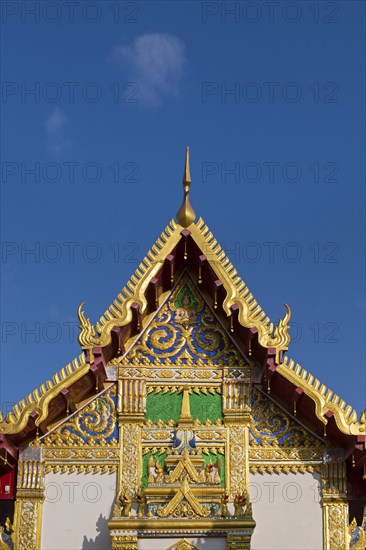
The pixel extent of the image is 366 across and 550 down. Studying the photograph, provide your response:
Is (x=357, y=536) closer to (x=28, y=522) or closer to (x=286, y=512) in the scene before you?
(x=286, y=512)

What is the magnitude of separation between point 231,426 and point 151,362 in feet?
4.75

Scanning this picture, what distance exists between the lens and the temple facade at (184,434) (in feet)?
46.3

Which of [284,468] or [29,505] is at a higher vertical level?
[284,468]

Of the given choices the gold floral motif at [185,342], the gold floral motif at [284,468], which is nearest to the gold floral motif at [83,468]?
the gold floral motif at [185,342]

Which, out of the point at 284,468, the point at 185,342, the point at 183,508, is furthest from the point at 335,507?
the point at 185,342

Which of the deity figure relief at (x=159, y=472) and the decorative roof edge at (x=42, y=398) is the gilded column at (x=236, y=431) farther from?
the decorative roof edge at (x=42, y=398)

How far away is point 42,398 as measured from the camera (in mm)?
14258

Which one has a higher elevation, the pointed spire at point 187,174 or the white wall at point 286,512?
the pointed spire at point 187,174

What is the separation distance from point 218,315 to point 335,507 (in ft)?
10.3

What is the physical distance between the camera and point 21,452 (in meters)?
14.6

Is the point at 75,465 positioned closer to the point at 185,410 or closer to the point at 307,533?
the point at 185,410

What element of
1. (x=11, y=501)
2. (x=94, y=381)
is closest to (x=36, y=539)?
(x=11, y=501)

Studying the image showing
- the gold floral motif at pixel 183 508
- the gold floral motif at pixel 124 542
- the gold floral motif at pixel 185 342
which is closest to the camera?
the gold floral motif at pixel 124 542

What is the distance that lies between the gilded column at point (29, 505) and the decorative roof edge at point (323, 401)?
3.56m
